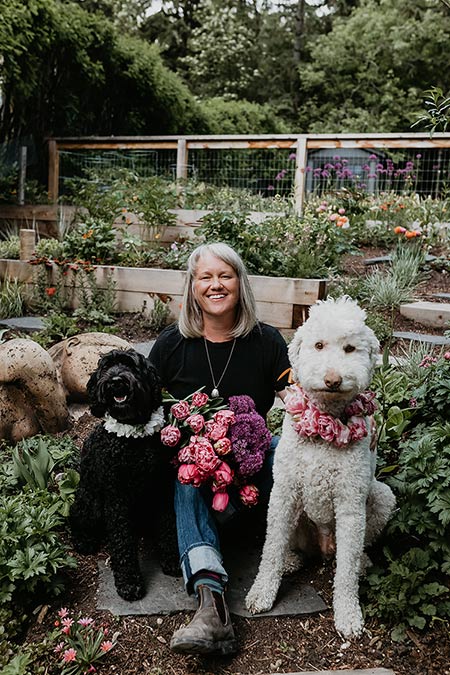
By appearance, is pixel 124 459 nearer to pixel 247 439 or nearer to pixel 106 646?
pixel 247 439

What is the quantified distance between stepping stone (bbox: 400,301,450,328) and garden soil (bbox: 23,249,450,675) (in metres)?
3.11

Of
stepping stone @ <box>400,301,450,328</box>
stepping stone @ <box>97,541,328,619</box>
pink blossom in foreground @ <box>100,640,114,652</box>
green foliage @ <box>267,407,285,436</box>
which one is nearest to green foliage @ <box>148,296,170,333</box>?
green foliage @ <box>267,407,285,436</box>

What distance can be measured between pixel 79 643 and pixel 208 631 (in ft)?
1.49

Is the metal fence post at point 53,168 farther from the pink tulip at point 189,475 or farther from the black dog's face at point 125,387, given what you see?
the pink tulip at point 189,475

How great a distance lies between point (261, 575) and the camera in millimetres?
2432

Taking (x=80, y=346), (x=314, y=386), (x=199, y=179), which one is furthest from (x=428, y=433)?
(x=199, y=179)

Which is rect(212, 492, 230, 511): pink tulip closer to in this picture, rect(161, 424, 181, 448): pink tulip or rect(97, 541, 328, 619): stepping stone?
rect(161, 424, 181, 448): pink tulip

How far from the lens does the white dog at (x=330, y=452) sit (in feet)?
6.84

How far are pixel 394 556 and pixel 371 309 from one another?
2974mm

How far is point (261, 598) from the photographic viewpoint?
2406mm

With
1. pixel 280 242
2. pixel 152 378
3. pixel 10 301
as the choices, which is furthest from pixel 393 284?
pixel 152 378

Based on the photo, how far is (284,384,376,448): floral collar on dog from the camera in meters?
2.22

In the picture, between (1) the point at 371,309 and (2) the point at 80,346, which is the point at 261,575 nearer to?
(2) the point at 80,346

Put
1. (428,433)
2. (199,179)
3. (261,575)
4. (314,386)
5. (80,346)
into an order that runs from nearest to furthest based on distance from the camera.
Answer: (314,386)
(261,575)
(428,433)
(80,346)
(199,179)
